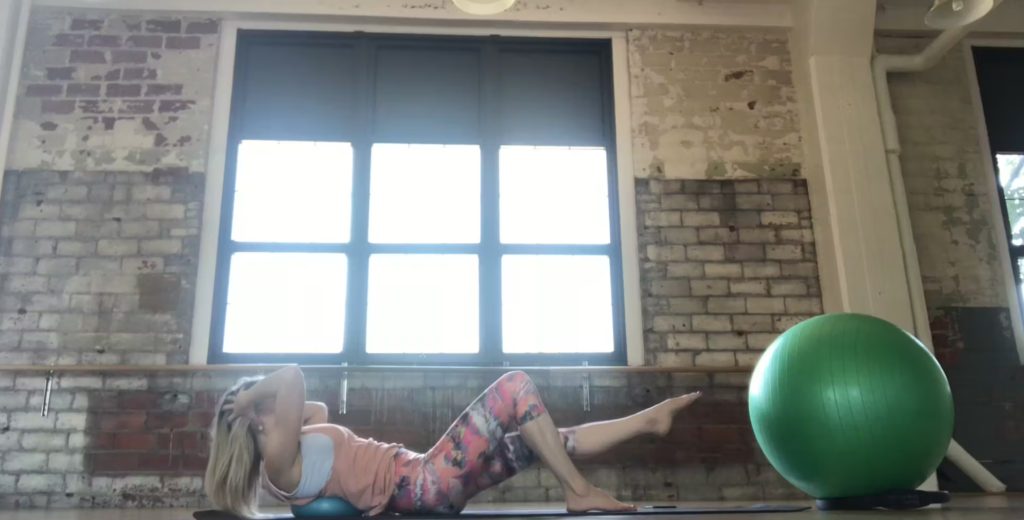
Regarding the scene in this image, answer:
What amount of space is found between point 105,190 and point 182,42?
1007 mm

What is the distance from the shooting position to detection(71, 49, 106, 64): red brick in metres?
4.45

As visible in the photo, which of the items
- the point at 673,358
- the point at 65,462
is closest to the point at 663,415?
the point at 673,358

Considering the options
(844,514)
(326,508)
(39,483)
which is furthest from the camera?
(39,483)

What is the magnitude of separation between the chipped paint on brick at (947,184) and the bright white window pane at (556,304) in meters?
1.90

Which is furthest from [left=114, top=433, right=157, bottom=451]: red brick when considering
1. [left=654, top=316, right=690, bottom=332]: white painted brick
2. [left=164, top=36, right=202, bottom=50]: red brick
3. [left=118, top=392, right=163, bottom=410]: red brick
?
[left=654, top=316, right=690, bottom=332]: white painted brick

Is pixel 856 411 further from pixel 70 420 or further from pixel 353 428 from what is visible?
pixel 70 420

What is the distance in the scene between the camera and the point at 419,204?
445cm

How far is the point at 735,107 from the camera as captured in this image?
464cm

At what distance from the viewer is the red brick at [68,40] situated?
448 centimetres

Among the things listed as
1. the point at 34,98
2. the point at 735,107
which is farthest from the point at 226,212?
the point at 735,107

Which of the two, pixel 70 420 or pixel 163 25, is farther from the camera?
pixel 163 25

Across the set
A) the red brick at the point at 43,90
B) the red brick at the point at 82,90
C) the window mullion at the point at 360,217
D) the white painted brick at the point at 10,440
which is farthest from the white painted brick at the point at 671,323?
the red brick at the point at 43,90

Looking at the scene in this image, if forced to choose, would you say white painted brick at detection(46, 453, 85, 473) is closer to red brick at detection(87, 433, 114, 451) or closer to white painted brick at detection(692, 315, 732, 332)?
red brick at detection(87, 433, 114, 451)

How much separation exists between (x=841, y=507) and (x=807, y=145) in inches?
107
